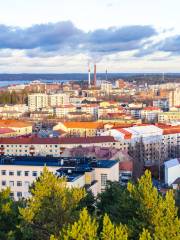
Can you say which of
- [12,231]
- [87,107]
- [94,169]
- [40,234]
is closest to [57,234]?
[40,234]

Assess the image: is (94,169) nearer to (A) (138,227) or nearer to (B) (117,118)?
(A) (138,227)

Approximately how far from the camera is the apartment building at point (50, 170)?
1627cm

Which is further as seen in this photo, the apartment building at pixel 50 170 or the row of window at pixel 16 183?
the row of window at pixel 16 183

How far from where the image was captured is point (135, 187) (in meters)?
9.49

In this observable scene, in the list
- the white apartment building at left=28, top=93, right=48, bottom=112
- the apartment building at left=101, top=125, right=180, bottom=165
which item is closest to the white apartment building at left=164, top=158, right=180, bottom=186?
the apartment building at left=101, top=125, right=180, bottom=165

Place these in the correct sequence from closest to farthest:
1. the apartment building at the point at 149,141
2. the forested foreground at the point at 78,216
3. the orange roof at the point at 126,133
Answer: the forested foreground at the point at 78,216 → the apartment building at the point at 149,141 → the orange roof at the point at 126,133

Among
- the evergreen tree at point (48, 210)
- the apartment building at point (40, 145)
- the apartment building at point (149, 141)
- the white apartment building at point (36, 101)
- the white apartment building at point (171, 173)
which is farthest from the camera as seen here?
the white apartment building at point (36, 101)

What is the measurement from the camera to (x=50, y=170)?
1680 centimetres

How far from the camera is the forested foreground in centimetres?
805

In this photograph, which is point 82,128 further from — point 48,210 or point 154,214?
point 154,214

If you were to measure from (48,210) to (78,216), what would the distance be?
555mm

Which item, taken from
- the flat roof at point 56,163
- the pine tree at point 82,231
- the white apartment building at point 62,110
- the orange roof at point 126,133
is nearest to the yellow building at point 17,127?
the orange roof at point 126,133

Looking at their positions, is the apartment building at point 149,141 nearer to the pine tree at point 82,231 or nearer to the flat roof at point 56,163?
the flat roof at point 56,163

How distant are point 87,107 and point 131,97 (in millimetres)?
21082
